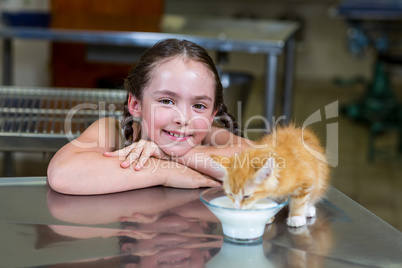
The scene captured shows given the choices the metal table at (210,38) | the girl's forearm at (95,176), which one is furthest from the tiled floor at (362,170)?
the girl's forearm at (95,176)

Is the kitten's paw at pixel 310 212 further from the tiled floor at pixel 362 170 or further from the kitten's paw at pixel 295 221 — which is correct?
the tiled floor at pixel 362 170

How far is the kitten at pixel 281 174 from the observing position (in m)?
0.89

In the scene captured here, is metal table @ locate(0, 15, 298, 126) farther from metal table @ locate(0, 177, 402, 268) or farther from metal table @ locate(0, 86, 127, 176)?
metal table @ locate(0, 177, 402, 268)

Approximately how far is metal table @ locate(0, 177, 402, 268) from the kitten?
1.6 inches

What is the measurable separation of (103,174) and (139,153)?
0.11 meters

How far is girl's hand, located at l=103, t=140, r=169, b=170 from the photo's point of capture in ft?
3.91

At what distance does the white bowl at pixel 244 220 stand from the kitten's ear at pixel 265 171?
4cm

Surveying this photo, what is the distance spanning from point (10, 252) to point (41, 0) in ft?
14.3

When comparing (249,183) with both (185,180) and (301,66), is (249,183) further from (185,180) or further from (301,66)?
(301,66)

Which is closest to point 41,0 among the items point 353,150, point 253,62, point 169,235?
point 353,150

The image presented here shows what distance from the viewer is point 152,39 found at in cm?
271

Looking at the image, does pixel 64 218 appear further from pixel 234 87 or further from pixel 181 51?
pixel 234 87

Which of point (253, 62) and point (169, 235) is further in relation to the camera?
point (253, 62)

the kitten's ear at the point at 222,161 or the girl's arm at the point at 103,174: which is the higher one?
the kitten's ear at the point at 222,161
